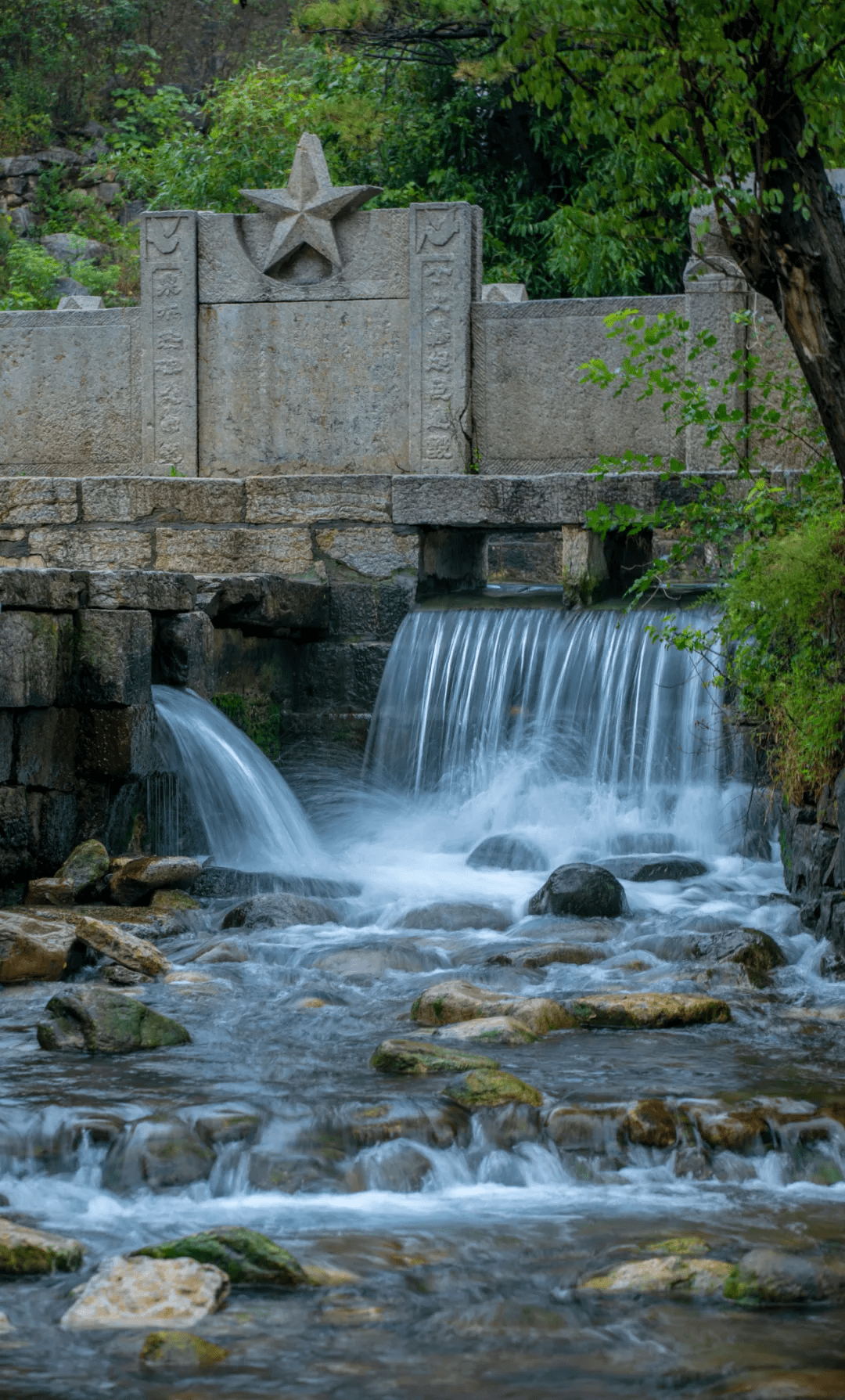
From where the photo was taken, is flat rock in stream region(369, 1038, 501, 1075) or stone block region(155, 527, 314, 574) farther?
stone block region(155, 527, 314, 574)

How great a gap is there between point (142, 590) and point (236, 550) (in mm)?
2684

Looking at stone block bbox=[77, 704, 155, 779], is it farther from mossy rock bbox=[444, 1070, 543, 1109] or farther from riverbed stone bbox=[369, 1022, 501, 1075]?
mossy rock bbox=[444, 1070, 543, 1109]

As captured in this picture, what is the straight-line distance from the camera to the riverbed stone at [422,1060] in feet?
17.0

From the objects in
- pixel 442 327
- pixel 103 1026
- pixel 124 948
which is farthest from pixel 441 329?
pixel 103 1026

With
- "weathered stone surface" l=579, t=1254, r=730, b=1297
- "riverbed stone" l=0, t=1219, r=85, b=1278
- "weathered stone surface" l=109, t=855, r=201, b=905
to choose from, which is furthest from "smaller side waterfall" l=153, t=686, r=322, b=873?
"weathered stone surface" l=579, t=1254, r=730, b=1297

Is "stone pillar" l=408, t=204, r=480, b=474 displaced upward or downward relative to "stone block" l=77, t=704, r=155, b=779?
Result: upward

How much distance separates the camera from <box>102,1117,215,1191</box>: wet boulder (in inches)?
172

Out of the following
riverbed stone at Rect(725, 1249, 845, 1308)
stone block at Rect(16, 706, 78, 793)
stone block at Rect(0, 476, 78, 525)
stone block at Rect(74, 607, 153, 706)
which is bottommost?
riverbed stone at Rect(725, 1249, 845, 1308)

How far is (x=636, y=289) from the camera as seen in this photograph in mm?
15977

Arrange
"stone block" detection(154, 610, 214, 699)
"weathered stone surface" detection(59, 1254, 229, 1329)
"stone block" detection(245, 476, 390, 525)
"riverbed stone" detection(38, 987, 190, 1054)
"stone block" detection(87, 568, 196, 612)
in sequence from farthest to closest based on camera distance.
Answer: "stone block" detection(245, 476, 390, 525) < "stone block" detection(154, 610, 214, 699) < "stone block" detection(87, 568, 196, 612) < "riverbed stone" detection(38, 987, 190, 1054) < "weathered stone surface" detection(59, 1254, 229, 1329)

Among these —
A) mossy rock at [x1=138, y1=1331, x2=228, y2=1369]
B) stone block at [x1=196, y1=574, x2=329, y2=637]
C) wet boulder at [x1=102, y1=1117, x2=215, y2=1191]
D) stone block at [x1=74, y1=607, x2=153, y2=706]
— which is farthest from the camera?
stone block at [x1=196, y1=574, x2=329, y2=637]

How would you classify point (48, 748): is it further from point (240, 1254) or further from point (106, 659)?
point (240, 1254)

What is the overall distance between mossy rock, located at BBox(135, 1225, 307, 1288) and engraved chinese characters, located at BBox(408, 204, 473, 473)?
8084 millimetres

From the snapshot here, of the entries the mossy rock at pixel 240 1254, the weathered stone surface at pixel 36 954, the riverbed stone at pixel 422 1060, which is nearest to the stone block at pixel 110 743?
the weathered stone surface at pixel 36 954
